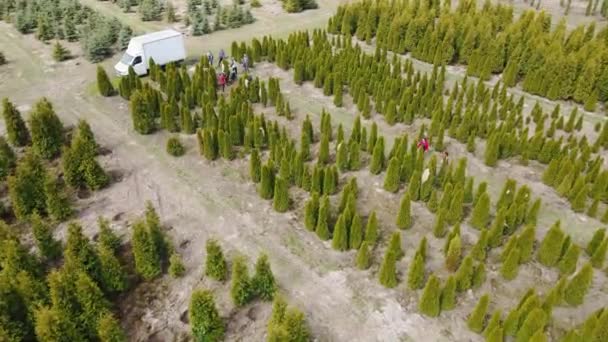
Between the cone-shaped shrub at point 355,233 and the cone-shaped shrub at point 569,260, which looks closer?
the cone-shaped shrub at point 569,260

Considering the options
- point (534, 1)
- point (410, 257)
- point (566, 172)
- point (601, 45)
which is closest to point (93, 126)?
point (410, 257)

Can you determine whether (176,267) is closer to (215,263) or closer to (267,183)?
Result: (215,263)

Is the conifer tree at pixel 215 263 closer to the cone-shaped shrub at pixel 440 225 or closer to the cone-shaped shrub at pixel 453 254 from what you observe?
the cone-shaped shrub at pixel 453 254

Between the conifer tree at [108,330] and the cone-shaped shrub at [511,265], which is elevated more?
the cone-shaped shrub at [511,265]

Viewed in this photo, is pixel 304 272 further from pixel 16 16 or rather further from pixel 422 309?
pixel 16 16

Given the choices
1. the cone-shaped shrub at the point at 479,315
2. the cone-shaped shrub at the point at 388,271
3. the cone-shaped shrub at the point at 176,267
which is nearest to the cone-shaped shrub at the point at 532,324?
the cone-shaped shrub at the point at 479,315

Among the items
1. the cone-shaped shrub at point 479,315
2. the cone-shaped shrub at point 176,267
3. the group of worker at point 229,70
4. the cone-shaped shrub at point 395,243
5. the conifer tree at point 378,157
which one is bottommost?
the cone-shaped shrub at point 176,267

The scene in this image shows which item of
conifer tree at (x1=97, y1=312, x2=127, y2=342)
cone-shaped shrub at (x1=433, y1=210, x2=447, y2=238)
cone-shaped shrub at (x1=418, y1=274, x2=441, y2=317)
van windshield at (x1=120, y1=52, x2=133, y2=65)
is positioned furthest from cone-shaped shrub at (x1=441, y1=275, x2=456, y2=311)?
van windshield at (x1=120, y1=52, x2=133, y2=65)

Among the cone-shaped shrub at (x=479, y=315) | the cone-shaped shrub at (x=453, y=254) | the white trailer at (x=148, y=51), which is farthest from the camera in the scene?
the white trailer at (x=148, y=51)
